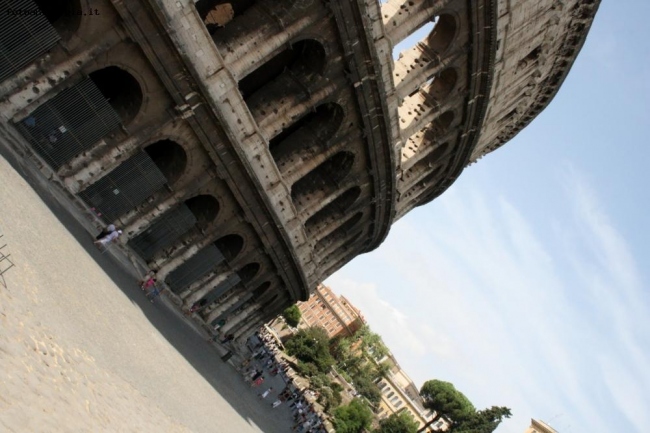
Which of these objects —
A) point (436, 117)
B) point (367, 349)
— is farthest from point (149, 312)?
point (367, 349)

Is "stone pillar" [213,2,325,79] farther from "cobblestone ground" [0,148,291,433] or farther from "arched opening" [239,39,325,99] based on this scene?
"cobblestone ground" [0,148,291,433]

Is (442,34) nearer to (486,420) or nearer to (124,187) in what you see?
(124,187)

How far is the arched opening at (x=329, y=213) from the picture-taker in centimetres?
2486

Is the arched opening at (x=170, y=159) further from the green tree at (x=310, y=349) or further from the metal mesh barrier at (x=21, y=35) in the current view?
the green tree at (x=310, y=349)

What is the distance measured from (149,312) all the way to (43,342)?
7.98m

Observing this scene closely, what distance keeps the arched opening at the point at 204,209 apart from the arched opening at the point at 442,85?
974 cm

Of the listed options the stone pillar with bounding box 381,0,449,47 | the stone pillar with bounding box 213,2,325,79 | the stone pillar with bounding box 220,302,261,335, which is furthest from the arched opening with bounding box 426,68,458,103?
the stone pillar with bounding box 220,302,261,335

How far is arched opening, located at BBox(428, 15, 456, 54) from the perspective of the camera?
19812 millimetres

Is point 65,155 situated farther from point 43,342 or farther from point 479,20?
point 479,20

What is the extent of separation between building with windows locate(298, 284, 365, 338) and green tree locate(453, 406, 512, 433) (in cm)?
5543

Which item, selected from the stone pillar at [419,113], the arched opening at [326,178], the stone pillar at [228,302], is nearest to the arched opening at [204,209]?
the arched opening at [326,178]

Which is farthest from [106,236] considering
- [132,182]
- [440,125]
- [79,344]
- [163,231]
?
[440,125]

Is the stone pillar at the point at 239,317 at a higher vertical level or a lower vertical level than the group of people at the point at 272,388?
higher

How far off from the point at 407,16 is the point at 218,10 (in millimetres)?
6305
